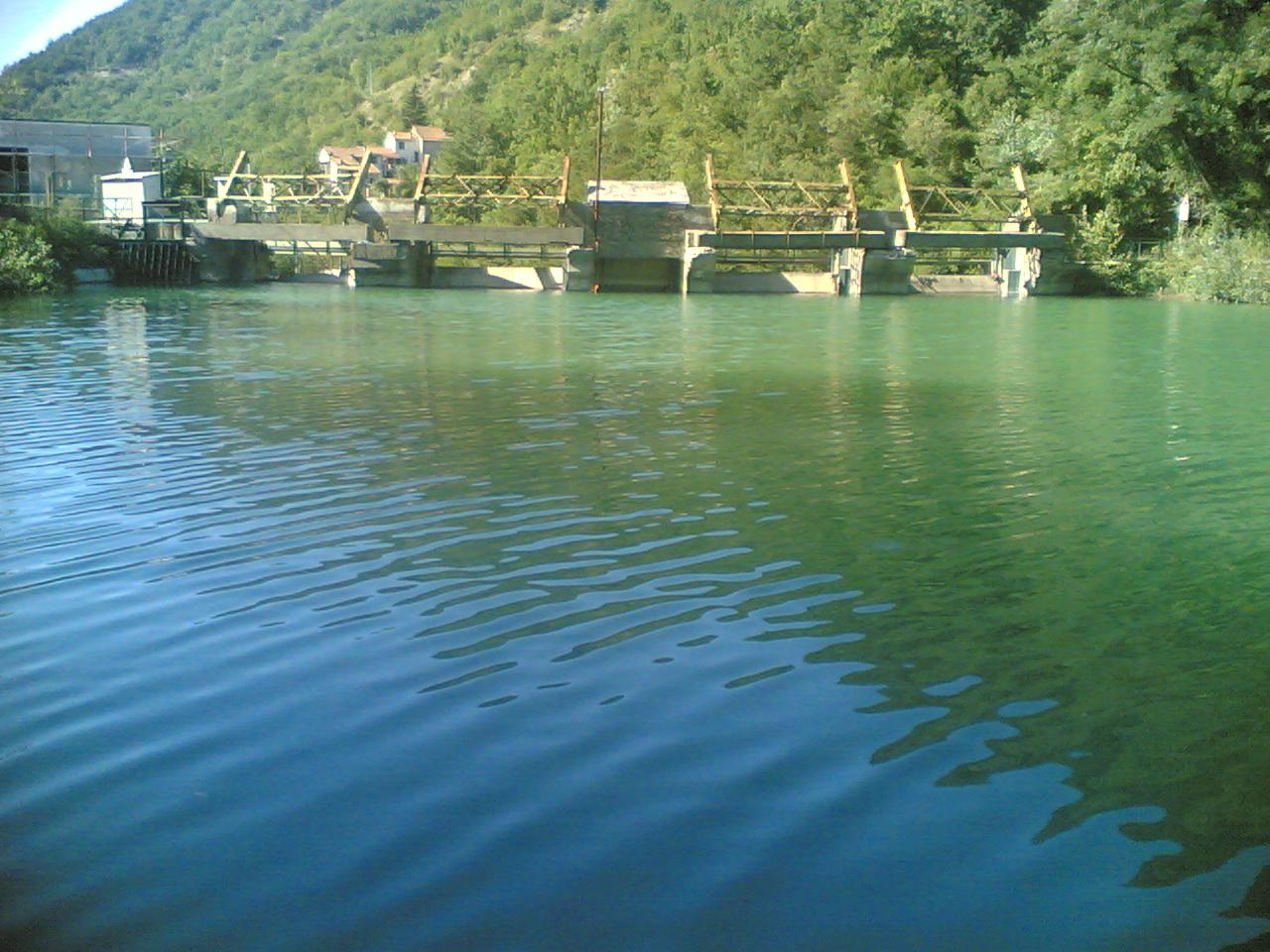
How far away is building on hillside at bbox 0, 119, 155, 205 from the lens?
163 ft

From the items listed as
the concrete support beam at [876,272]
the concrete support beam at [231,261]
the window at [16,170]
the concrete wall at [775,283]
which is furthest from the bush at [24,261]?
the concrete support beam at [876,272]

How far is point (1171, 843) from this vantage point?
13.3ft

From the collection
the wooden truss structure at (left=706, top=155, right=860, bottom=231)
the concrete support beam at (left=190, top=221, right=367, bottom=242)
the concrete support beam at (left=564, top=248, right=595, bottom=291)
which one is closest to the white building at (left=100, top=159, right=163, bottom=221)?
the concrete support beam at (left=190, top=221, right=367, bottom=242)

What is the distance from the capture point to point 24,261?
110 feet

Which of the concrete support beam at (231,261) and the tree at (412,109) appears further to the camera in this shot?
the tree at (412,109)

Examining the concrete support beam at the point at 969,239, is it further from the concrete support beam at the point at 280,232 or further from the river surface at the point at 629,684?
the river surface at the point at 629,684

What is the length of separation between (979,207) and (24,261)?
3188cm

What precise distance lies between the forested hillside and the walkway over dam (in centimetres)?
393

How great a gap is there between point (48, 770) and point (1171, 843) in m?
3.77

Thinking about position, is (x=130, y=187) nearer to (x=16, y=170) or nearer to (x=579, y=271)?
(x=16, y=170)

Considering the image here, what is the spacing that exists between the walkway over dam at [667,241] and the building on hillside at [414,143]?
94.4 meters

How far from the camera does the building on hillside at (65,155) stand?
163 ft

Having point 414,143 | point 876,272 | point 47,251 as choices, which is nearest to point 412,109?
point 414,143

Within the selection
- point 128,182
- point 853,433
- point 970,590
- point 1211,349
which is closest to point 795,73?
point 128,182
